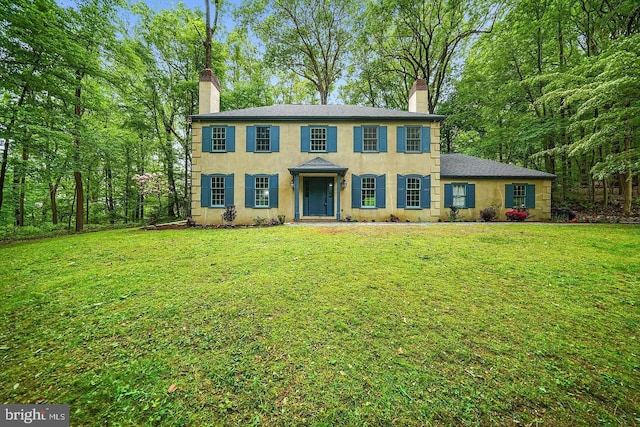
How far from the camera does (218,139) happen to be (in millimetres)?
13391

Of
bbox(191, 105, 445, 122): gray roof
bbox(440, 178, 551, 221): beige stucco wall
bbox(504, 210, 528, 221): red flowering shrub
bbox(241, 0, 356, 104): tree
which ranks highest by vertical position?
bbox(241, 0, 356, 104): tree

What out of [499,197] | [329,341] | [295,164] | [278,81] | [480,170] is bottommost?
[329,341]

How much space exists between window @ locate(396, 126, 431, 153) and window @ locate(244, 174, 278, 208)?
721 cm

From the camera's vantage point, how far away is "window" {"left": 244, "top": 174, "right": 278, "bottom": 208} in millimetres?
13312

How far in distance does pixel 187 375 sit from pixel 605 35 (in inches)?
845

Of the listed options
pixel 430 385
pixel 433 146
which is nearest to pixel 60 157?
pixel 430 385

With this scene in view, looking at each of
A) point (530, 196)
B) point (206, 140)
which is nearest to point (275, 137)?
point (206, 140)

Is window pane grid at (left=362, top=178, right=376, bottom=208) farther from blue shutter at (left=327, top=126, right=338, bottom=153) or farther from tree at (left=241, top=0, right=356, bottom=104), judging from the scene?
tree at (left=241, top=0, right=356, bottom=104)

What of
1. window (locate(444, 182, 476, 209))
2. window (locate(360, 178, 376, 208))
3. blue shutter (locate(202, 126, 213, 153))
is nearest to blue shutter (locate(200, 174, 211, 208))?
blue shutter (locate(202, 126, 213, 153))

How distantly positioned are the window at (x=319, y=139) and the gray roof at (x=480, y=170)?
697 centimetres

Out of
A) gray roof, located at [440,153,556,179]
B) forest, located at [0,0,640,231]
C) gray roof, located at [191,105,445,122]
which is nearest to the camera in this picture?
forest, located at [0,0,640,231]

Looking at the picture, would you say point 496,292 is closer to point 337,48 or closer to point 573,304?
point 573,304

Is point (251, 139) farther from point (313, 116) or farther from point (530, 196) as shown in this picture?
point (530, 196)

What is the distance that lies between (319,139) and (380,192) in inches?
177
